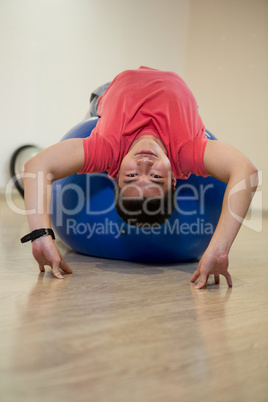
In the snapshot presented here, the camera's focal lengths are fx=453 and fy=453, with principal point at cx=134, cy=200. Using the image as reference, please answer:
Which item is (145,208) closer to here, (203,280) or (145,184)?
(145,184)

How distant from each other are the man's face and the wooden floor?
30 centimetres

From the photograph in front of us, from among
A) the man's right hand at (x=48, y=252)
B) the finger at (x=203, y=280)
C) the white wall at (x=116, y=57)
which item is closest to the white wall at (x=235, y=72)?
the white wall at (x=116, y=57)

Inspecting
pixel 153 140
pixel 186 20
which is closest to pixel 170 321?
pixel 153 140

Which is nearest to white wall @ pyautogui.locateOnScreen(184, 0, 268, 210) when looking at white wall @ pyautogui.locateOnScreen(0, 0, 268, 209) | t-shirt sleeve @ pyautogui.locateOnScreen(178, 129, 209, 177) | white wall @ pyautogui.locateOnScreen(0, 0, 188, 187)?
white wall @ pyautogui.locateOnScreen(0, 0, 268, 209)

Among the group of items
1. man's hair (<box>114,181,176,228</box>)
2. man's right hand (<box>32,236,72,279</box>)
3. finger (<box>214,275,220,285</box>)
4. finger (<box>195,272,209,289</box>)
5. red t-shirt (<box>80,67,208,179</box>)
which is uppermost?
red t-shirt (<box>80,67,208,179</box>)

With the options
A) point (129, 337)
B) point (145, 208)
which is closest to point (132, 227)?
point (145, 208)

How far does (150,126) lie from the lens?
1.71 meters

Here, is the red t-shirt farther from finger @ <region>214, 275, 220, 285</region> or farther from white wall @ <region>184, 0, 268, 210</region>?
white wall @ <region>184, 0, 268, 210</region>

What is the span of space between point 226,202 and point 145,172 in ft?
0.93

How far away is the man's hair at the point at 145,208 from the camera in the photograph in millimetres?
1543

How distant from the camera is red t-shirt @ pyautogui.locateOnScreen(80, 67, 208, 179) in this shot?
63.6 inches

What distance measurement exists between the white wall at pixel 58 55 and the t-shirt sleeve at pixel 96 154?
10.1 ft

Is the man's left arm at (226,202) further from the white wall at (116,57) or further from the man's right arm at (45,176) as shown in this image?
the white wall at (116,57)

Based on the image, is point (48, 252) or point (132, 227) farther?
point (132, 227)
